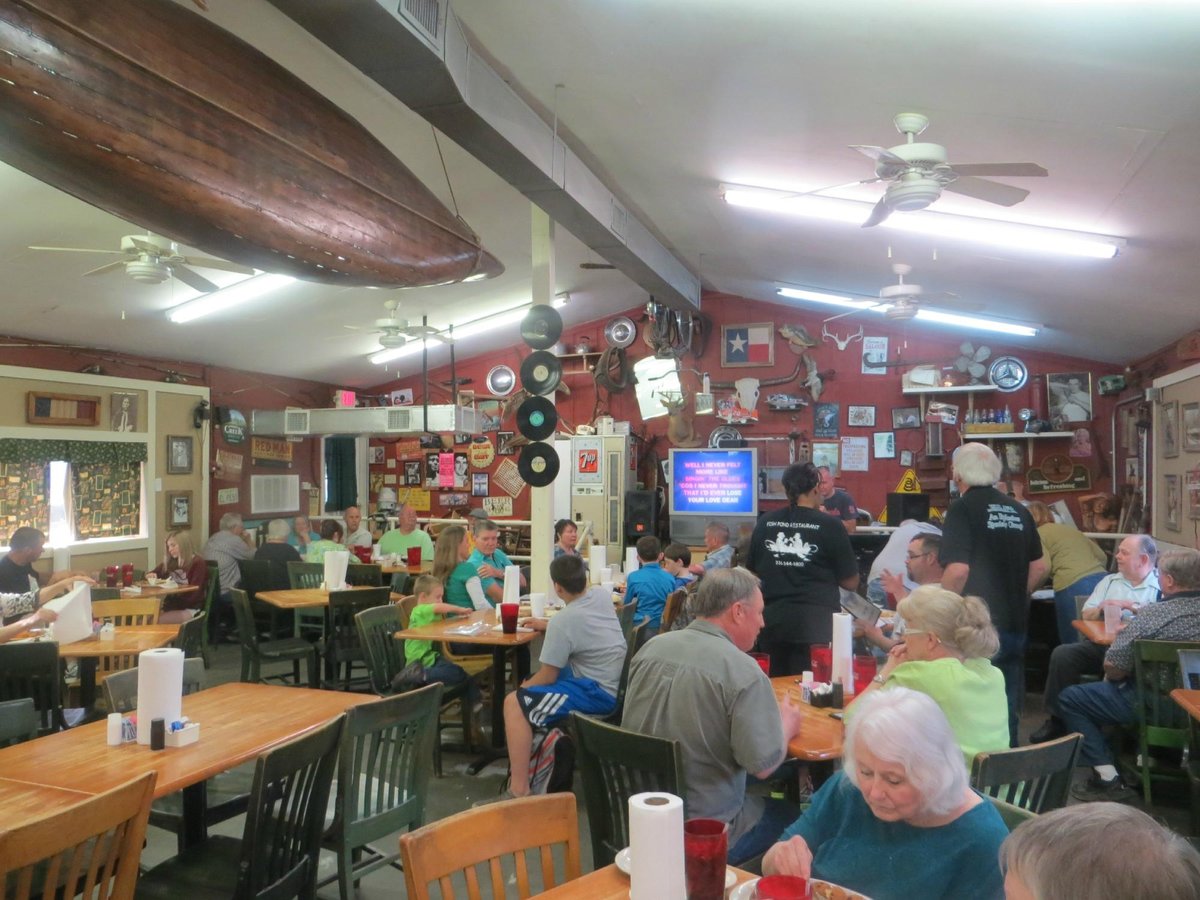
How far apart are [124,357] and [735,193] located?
21.4ft

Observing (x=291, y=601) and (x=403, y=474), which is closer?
(x=291, y=601)

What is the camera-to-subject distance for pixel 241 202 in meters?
2.20

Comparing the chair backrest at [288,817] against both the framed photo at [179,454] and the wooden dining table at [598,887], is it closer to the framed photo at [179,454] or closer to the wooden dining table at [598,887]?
the wooden dining table at [598,887]

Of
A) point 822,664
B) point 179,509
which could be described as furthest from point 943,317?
point 179,509

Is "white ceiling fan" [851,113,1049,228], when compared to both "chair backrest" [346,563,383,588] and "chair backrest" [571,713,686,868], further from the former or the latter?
"chair backrest" [346,563,383,588]

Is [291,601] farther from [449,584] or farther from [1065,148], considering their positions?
[1065,148]

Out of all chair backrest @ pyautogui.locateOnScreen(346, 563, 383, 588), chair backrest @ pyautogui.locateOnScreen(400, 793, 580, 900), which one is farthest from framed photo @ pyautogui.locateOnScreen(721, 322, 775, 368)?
chair backrest @ pyautogui.locateOnScreen(400, 793, 580, 900)

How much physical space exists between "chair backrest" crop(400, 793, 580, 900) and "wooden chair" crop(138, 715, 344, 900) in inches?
27.0

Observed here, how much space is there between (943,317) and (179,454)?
8.03 metres

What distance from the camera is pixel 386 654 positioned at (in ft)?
17.3

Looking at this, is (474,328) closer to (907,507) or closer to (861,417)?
(861,417)

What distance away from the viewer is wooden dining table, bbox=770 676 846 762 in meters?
2.74

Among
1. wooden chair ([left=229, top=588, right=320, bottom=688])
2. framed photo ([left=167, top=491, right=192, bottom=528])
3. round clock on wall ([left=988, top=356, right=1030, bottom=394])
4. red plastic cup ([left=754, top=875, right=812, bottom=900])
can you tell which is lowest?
wooden chair ([left=229, top=588, right=320, bottom=688])

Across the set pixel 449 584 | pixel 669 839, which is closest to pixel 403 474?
pixel 449 584
